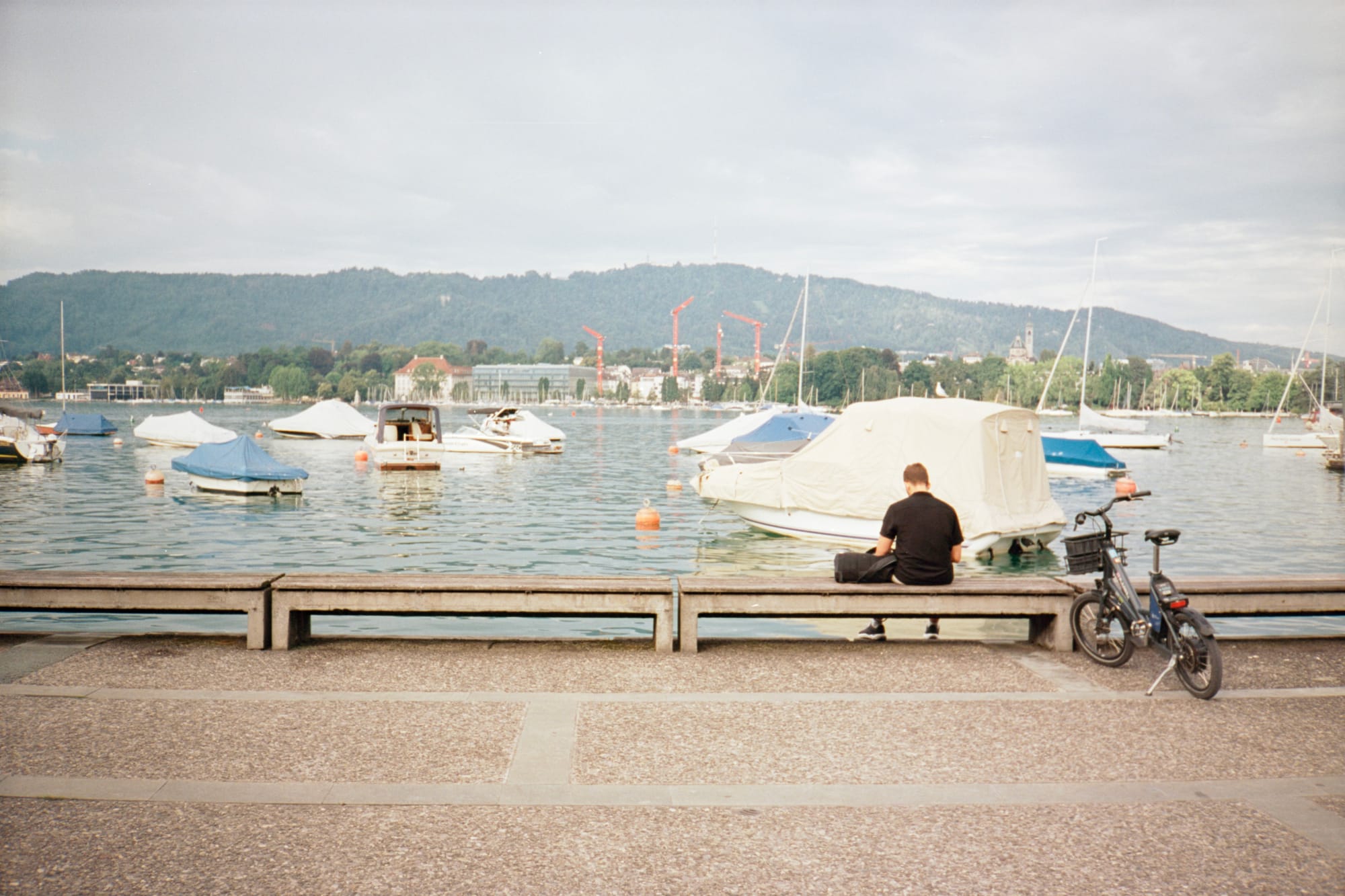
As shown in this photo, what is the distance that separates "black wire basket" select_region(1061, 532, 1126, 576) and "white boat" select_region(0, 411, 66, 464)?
58.7m

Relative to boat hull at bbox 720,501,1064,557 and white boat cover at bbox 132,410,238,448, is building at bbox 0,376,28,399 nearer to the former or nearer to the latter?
white boat cover at bbox 132,410,238,448

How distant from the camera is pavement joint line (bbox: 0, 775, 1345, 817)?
5309 mm

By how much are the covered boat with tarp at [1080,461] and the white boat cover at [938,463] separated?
33028 mm

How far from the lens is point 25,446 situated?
180 ft

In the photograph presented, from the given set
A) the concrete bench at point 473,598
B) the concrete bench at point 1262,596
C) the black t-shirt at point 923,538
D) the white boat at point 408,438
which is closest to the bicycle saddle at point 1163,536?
the concrete bench at point 1262,596

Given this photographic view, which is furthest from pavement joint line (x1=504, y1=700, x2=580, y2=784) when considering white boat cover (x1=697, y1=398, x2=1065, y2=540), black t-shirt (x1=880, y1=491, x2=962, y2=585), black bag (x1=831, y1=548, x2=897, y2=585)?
white boat cover (x1=697, y1=398, x2=1065, y2=540)

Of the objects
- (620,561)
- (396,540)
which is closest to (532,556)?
(620,561)

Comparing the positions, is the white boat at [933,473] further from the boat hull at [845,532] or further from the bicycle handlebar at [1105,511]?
the bicycle handlebar at [1105,511]

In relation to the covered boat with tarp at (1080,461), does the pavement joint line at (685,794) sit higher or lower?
higher

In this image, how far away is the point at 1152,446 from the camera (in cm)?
8431

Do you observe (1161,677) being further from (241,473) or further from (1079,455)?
(1079,455)

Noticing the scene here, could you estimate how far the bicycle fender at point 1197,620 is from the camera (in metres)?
7.16

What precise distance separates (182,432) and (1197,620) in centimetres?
7319

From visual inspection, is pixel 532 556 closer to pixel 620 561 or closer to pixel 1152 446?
pixel 620 561
